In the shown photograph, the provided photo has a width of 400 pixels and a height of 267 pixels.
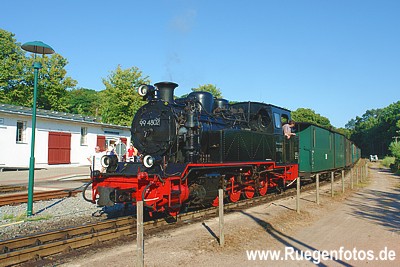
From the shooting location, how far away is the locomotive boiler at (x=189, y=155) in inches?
294

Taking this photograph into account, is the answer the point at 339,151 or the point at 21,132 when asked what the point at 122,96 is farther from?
the point at 339,151

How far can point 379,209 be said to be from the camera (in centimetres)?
1066

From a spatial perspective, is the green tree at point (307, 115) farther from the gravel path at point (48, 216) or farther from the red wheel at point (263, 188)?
the gravel path at point (48, 216)

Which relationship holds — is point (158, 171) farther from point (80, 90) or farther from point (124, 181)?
point (80, 90)

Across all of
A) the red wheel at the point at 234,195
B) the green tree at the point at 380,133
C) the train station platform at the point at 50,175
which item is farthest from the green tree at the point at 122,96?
the green tree at the point at 380,133

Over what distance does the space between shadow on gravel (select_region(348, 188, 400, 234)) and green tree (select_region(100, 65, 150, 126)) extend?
23206mm

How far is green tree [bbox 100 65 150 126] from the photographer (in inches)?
1281

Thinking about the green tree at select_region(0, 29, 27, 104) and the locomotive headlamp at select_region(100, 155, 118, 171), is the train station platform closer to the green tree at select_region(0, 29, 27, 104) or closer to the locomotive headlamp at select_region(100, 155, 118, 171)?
the locomotive headlamp at select_region(100, 155, 118, 171)

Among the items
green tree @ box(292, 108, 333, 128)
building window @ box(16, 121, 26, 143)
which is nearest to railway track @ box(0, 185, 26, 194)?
building window @ box(16, 121, 26, 143)

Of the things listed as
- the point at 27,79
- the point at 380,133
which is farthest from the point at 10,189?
the point at 380,133

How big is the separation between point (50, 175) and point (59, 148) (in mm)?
5112

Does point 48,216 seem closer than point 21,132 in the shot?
Yes

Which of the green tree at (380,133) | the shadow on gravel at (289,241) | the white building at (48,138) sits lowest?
the shadow on gravel at (289,241)

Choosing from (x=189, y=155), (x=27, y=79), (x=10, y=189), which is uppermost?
(x=27, y=79)
